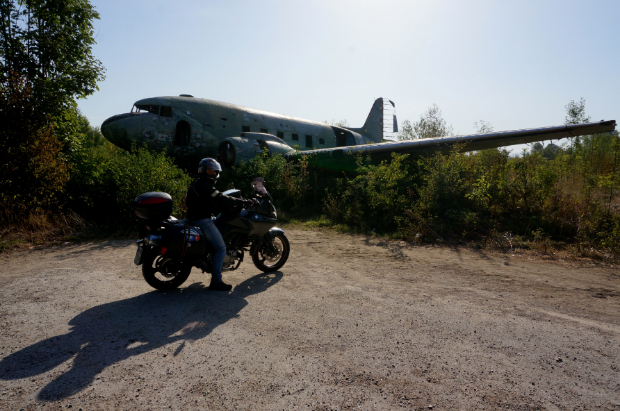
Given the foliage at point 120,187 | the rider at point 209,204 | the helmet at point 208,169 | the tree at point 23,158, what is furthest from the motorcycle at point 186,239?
the tree at point 23,158

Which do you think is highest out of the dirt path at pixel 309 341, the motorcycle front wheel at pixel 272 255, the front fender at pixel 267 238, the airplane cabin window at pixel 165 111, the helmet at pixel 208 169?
the airplane cabin window at pixel 165 111

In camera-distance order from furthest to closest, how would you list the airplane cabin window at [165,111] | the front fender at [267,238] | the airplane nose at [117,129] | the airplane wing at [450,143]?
the airplane cabin window at [165,111] → the airplane nose at [117,129] → the airplane wing at [450,143] → the front fender at [267,238]

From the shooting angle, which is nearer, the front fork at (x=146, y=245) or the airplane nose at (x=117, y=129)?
the front fork at (x=146, y=245)

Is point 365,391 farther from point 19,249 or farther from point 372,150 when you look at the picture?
point 372,150

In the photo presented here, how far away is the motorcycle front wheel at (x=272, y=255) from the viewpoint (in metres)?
5.96

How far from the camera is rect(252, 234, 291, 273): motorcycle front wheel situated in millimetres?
5957

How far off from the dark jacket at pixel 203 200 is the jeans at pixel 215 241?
4.0 inches

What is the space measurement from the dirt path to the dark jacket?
115 centimetres

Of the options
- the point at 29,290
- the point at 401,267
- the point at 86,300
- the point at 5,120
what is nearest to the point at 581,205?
the point at 401,267

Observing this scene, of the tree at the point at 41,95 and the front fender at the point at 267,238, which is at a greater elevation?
the tree at the point at 41,95

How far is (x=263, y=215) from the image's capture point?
5812 millimetres

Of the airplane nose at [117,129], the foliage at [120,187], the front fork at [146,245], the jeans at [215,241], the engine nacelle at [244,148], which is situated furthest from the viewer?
the engine nacelle at [244,148]

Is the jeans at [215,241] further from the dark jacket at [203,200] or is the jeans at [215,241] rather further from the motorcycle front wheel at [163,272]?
the motorcycle front wheel at [163,272]

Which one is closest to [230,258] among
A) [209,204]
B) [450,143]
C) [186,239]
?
[186,239]
